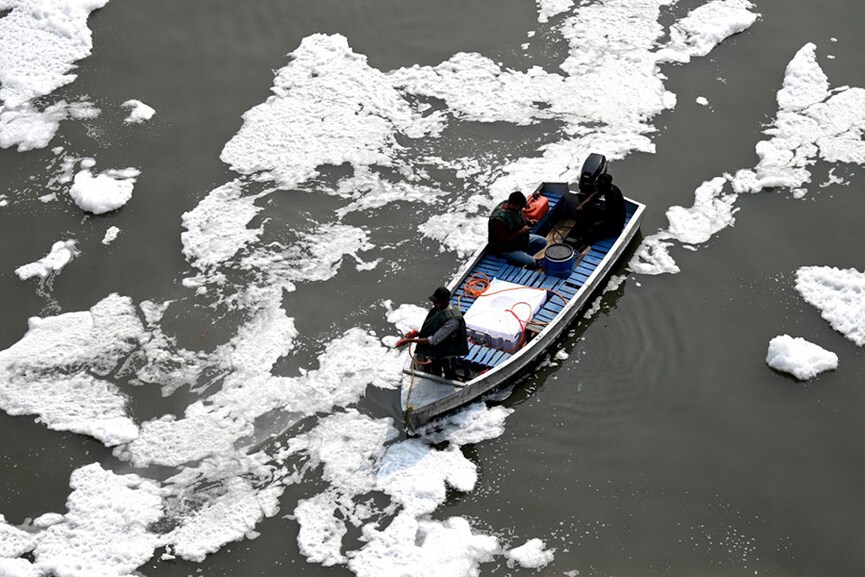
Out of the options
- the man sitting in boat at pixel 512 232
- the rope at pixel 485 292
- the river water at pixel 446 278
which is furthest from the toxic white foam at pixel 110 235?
the man sitting in boat at pixel 512 232

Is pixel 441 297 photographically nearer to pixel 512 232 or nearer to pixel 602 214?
pixel 512 232

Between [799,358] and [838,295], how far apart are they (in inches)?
72.9

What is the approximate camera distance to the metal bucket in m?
15.7

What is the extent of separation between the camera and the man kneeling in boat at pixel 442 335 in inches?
536

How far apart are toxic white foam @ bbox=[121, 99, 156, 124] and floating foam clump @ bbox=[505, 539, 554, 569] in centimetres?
1206

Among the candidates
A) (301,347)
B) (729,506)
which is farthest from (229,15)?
(729,506)

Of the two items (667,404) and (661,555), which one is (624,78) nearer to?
(667,404)

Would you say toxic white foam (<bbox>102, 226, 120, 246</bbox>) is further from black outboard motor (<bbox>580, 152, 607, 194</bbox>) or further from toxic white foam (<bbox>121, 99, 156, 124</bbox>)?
black outboard motor (<bbox>580, 152, 607, 194</bbox>)

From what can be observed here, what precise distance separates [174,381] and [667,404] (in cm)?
733

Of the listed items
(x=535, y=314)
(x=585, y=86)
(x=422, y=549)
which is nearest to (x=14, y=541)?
(x=422, y=549)

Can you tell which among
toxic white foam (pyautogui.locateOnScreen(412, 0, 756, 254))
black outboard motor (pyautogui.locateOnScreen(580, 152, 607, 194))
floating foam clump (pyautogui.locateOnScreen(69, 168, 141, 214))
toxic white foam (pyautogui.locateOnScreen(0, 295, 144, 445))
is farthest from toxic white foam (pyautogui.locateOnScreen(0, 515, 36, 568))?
black outboard motor (pyautogui.locateOnScreen(580, 152, 607, 194))

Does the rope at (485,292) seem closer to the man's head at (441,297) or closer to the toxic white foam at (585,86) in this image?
the man's head at (441,297)

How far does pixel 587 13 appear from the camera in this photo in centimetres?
2233

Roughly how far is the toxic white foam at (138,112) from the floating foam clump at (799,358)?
41.7ft
